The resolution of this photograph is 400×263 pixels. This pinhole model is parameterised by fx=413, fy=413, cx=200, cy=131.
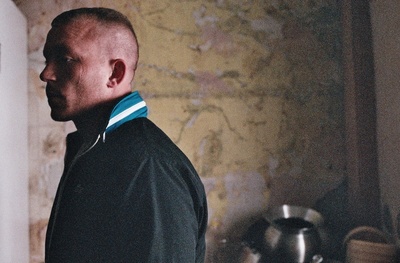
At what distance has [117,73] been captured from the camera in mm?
891

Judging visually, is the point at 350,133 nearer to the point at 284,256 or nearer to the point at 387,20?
the point at 387,20

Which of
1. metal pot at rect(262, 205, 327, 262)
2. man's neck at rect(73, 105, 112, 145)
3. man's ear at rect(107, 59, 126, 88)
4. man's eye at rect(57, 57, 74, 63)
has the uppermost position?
man's eye at rect(57, 57, 74, 63)

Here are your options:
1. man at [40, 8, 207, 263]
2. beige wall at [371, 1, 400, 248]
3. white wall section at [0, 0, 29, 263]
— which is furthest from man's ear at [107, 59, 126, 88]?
beige wall at [371, 1, 400, 248]

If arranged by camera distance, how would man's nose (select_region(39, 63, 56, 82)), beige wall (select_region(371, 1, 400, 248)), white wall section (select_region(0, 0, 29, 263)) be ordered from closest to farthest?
1. man's nose (select_region(39, 63, 56, 82))
2. white wall section (select_region(0, 0, 29, 263))
3. beige wall (select_region(371, 1, 400, 248))

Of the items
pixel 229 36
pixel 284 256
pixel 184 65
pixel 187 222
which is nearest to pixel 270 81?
pixel 229 36

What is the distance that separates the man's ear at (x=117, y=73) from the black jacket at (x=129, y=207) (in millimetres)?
160

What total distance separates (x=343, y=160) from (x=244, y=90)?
54cm

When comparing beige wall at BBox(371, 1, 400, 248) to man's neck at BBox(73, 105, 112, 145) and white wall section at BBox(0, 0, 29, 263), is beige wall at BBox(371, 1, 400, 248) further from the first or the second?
white wall section at BBox(0, 0, 29, 263)

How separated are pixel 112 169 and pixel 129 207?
8 cm

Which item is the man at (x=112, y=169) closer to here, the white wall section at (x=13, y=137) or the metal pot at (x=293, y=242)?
the white wall section at (x=13, y=137)

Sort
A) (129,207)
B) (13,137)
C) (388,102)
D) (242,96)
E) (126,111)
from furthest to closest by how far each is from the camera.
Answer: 1. (242,96)
2. (388,102)
3. (13,137)
4. (126,111)
5. (129,207)

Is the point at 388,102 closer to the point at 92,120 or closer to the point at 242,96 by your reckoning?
the point at 242,96

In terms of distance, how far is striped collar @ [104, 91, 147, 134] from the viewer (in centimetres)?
79

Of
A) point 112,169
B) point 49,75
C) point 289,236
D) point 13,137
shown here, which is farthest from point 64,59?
point 289,236
